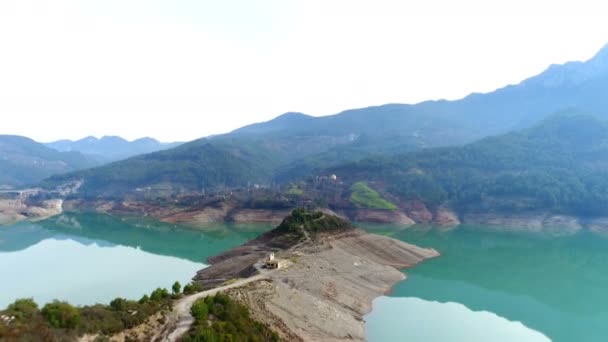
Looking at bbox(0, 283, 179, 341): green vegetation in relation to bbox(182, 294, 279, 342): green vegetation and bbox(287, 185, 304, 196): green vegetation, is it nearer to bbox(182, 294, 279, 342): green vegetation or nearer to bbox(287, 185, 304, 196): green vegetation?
bbox(182, 294, 279, 342): green vegetation

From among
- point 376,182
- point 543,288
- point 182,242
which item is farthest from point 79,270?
point 376,182

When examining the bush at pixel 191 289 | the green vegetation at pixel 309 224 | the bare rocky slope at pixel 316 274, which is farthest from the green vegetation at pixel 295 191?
the bush at pixel 191 289

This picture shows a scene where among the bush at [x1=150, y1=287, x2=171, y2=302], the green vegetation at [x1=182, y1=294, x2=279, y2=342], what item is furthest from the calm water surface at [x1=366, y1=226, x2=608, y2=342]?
the bush at [x1=150, y1=287, x2=171, y2=302]

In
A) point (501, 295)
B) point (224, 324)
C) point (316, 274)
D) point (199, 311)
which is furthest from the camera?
point (501, 295)

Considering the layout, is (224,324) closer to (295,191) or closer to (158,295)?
(158,295)

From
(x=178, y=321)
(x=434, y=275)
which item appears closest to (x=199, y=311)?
(x=178, y=321)

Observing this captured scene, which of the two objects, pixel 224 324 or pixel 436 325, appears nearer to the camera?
pixel 224 324
